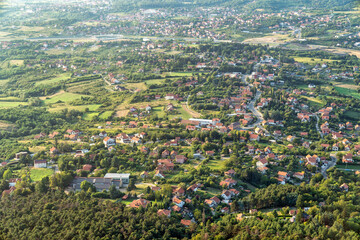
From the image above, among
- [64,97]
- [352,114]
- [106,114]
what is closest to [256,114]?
[352,114]

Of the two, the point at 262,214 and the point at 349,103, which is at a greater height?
the point at 262,214

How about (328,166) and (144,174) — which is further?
(328,166)

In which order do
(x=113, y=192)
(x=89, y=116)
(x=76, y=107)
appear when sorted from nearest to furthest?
(x=113, y=192) → (x=89, y=116) → (x=76, y=107)

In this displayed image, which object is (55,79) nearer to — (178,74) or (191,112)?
(178,74)

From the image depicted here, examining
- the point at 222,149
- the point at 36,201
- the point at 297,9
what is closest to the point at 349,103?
the point at 222,149

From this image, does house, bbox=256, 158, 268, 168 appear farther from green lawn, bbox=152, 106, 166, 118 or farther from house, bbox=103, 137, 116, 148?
green lawn, bbox=152, 106, 166, 118

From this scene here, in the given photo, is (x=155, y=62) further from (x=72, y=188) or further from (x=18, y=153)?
(x=72, y=188)

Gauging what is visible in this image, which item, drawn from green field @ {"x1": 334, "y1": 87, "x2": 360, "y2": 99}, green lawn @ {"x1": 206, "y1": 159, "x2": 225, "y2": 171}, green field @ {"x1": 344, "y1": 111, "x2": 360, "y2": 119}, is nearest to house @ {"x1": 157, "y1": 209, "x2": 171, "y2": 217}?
green lawn @ {"x1": 206, "y1": 159, "x2": 225, "y2": 171}
